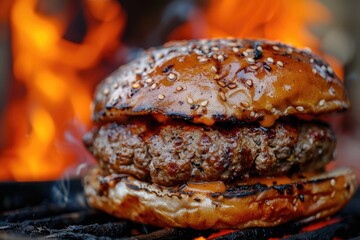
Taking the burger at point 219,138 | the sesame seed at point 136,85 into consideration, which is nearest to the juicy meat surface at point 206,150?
the burger at point 219,138

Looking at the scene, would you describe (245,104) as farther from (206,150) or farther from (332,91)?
(332,91)

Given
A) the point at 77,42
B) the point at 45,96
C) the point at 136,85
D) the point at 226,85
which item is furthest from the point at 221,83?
the point at 77,42

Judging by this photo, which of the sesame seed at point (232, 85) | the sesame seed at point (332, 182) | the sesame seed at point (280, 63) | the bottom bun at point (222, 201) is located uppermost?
the sesame seed at point (280, 63)

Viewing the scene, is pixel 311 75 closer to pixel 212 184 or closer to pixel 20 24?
pixel 212 184

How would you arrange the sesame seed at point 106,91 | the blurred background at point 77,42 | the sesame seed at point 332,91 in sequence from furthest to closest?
1. the blurred background at point 77,42
2. the sesame seed at point 106,91
3. the sesame seed at point 332,91

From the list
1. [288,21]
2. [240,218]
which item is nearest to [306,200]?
[240,218]

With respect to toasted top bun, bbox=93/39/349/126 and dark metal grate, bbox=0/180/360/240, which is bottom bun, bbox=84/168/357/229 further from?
toasted top bun, bbox=93/39/349/126

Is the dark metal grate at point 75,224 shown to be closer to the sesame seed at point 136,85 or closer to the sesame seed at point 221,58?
the sesame seed at point 136,85

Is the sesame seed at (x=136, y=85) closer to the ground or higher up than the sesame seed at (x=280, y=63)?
closer to the ground
